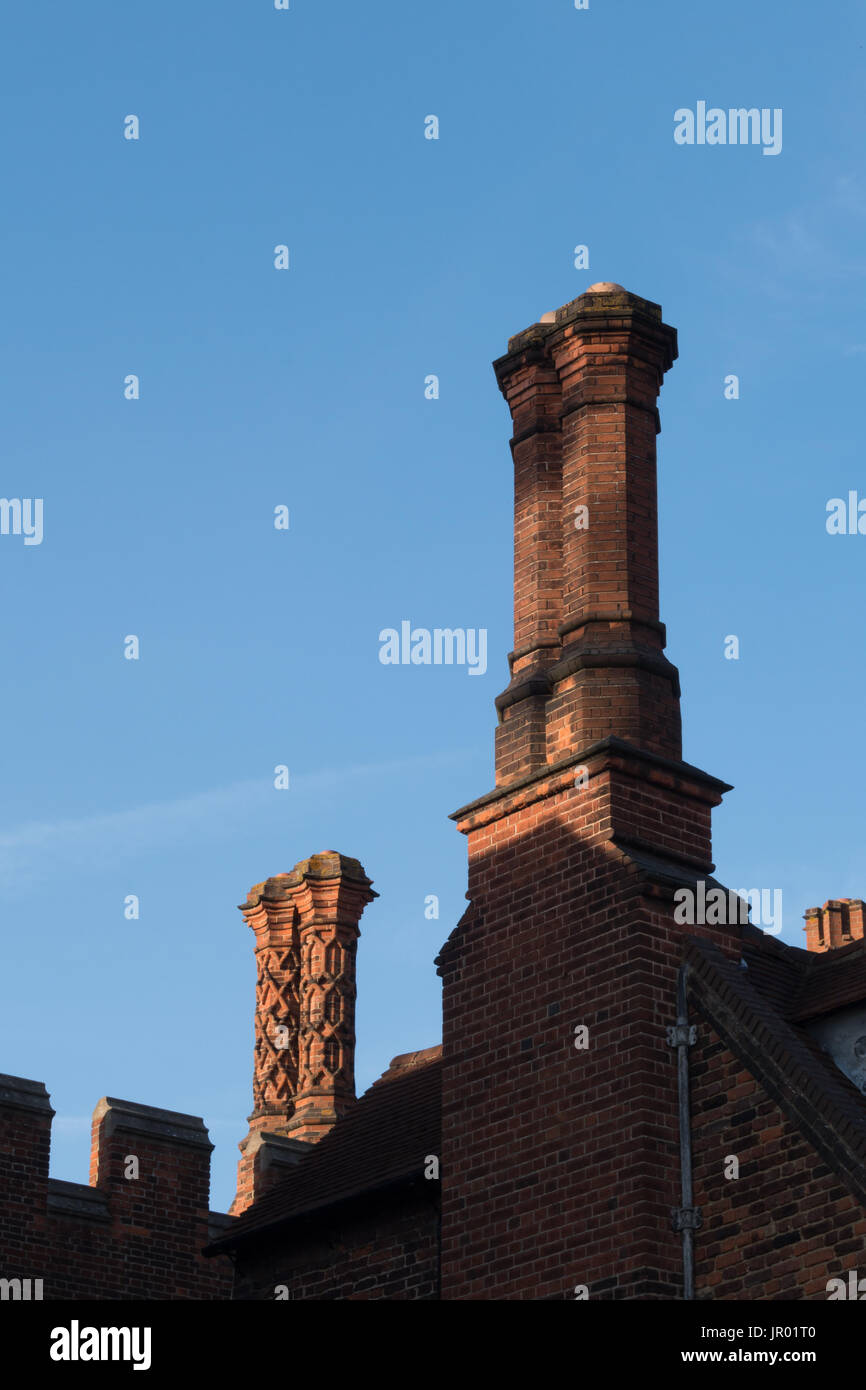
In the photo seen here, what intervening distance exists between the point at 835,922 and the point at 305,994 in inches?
319

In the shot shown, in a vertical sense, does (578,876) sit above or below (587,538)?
below

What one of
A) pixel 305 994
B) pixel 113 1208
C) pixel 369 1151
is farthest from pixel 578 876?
pixel 305 994

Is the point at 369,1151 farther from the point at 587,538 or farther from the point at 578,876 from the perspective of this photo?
the point at 587,538

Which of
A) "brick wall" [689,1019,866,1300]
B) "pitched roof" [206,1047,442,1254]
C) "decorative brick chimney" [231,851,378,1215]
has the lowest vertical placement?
"brick wall" [689,1019,866,1300]

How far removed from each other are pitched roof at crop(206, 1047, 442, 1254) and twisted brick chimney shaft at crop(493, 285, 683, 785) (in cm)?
336

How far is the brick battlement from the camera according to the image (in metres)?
17.5

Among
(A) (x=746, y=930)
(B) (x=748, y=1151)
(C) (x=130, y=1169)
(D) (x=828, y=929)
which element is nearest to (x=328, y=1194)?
(C) (x=130, y=1169)

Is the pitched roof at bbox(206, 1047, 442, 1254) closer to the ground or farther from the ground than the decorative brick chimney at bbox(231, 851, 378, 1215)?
closer to the ground

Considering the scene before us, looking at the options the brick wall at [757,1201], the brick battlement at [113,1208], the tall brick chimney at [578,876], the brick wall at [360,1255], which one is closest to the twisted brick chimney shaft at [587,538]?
the tall brick chimney at [578,876]

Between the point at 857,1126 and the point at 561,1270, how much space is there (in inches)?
84.0

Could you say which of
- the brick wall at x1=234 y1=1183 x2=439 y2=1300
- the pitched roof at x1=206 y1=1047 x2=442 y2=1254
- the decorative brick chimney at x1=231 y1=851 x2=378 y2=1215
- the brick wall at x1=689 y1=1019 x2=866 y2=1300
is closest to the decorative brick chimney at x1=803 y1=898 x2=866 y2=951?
the decorative brick chimney at x1=231 y1=851 x2=378 y2=1215

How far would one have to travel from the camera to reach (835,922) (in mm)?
28188

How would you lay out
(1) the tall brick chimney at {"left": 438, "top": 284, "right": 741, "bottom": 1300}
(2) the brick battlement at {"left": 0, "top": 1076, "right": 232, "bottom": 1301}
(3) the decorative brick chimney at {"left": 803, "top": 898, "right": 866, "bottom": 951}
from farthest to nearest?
(3) the decorative brick chimney at {"left": 803, "top": 898, "right": 866, "bottom": 951} → (2) the brick battlement at {"left": 0, "top": 1076, "right": 232, "bottom": 1301} → (1) the tall brick chimney at {"left": 438, "top": 284, "right": 741, "bottom": 1300}

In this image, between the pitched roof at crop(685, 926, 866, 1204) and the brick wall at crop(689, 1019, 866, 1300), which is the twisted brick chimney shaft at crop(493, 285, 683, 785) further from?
the brick wall at crop(689, 1019, 866, 1300)
